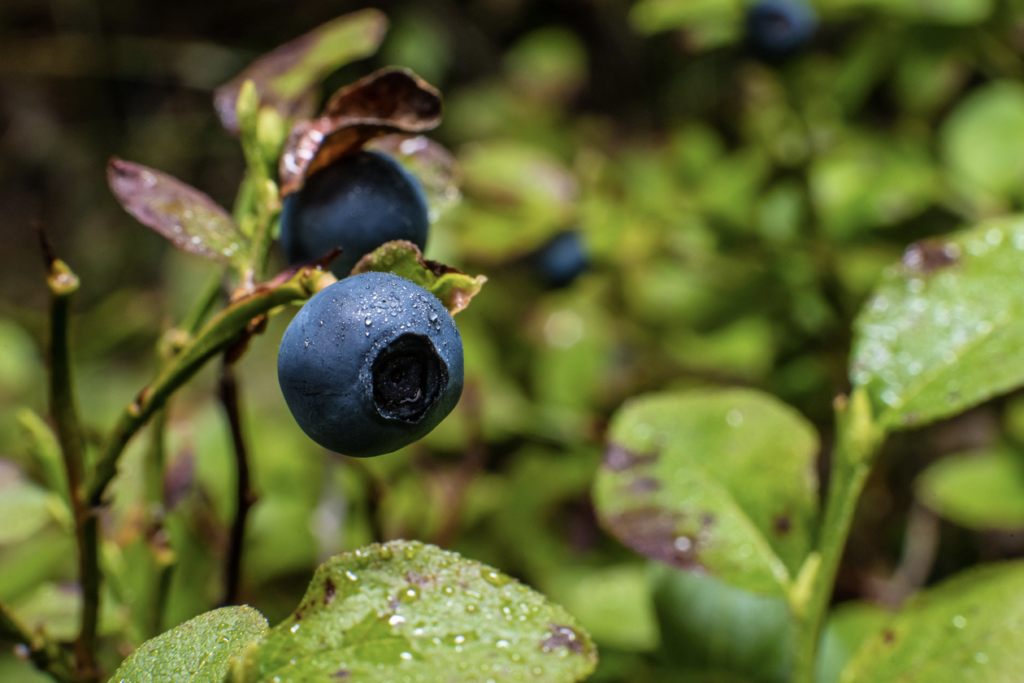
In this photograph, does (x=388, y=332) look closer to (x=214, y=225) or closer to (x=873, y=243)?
(x=214, y=225)

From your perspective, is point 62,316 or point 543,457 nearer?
point 62,316

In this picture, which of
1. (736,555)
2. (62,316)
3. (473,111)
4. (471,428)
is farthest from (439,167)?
(473,111)

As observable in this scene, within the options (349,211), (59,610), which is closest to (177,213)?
(349,211)

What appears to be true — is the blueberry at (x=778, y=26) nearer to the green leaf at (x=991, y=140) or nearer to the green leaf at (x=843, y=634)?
the green leaf at (x=991, y=140)

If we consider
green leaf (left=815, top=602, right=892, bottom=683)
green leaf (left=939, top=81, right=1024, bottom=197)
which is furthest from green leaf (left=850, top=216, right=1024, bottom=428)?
green leaf (left=939, top=81, right=1024, bottom=197)

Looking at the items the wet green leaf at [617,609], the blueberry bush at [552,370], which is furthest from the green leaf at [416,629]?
the wet green leaf at [617,609]

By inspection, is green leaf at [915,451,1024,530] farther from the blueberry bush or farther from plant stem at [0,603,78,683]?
plant stem at [0,603,78,683]
